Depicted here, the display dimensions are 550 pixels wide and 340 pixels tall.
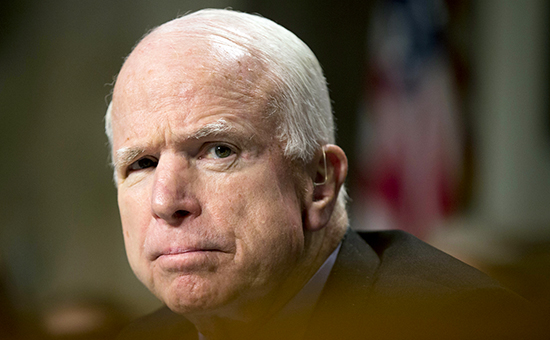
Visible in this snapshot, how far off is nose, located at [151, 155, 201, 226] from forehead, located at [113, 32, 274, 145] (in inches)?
5.8

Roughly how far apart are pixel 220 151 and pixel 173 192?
0.21 meters

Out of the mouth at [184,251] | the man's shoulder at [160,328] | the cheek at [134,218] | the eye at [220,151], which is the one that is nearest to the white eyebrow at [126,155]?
the cheek at [134,218]

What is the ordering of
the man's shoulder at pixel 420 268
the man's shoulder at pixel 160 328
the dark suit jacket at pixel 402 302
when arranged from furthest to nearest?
the man's shoulder at pixel 160 328 < the man's shoulder at pixel 420 268 < the dark suit jacket at pixel 402 302

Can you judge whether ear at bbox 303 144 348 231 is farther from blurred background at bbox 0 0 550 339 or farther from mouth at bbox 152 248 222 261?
blurred background at bbox 0 0 550 339

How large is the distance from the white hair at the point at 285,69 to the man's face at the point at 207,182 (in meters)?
0.06

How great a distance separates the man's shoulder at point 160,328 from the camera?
6.54 feet

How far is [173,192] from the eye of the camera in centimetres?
141

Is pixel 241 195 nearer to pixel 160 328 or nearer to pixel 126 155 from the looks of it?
pixel 126 155

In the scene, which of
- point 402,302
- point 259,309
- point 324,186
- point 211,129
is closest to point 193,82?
point 211,129

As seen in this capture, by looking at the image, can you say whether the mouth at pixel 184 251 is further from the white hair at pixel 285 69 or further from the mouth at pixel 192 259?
the white hair at pixel 285 69

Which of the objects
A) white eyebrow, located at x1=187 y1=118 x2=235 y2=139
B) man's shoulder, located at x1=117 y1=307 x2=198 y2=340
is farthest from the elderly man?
man's shoulder, located at x1=117 y1=307 x2=198 y2=340

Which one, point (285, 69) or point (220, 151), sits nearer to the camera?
point (220, 151)

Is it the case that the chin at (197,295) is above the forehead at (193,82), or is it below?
below

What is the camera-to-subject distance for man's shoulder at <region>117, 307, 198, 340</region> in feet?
6.54
